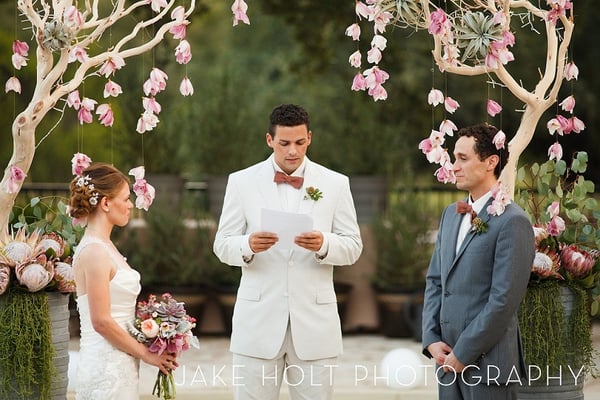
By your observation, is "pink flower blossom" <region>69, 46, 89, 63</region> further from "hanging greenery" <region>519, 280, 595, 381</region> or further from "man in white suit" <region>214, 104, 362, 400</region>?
"hanging greenery" <region>519, 280, 595, 381</region>

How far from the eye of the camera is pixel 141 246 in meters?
9.55

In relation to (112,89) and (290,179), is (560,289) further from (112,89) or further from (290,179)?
(112,89)

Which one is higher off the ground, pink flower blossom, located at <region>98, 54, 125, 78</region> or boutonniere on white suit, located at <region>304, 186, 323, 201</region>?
pink flower blossom, located at <region>98, 54, 125, 78</region>

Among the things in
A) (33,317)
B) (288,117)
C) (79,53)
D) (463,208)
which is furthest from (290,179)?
(33,317)

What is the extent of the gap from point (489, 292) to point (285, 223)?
867 mm

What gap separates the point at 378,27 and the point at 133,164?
5.80 meters

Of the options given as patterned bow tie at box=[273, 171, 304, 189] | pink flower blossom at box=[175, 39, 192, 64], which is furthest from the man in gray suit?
pink flower blossom at box=[175, 39, 192, 64]

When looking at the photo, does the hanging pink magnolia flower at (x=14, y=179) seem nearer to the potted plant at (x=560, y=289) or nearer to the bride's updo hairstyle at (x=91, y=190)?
the bride's updo hairstyle at (x=91, y=190)

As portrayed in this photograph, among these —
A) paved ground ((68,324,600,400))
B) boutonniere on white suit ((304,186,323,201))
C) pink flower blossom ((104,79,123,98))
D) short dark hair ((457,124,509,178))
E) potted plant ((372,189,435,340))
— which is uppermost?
pink flower blossom ((104,79,123,98))

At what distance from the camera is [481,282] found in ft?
13.2

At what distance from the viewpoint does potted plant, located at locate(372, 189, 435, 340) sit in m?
9.38

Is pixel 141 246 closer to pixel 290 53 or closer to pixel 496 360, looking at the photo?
pixel 496 360

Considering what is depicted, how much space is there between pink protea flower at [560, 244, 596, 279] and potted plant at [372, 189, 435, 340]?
427 centimetres

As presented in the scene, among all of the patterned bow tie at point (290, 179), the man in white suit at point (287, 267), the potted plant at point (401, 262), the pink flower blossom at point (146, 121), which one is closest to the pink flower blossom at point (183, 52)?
the pink flower blossom at point (146, 121)
